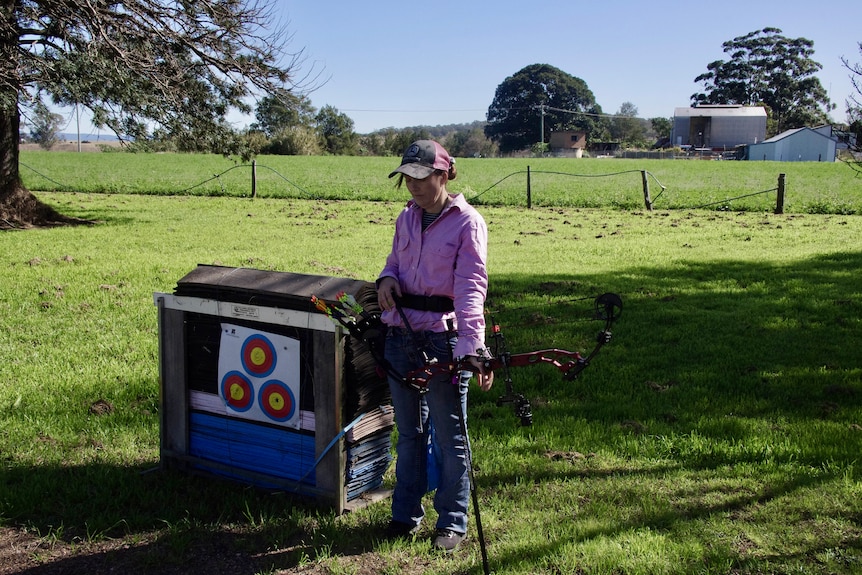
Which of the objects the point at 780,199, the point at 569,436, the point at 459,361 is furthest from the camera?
the point at 780,199

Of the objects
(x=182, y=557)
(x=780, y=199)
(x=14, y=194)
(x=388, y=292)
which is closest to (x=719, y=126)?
(x=780, y=199)

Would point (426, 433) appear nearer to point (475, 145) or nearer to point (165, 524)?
point (165, 524)

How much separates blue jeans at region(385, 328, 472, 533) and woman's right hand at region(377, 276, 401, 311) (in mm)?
187

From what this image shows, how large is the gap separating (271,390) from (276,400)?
0.06 metres

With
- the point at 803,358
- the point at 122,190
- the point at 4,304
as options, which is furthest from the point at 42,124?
the point at 803,358

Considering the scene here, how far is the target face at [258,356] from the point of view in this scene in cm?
444

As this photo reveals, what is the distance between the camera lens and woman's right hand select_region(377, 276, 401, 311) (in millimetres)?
3803

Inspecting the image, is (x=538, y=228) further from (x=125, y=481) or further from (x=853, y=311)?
(x=125, y=481)

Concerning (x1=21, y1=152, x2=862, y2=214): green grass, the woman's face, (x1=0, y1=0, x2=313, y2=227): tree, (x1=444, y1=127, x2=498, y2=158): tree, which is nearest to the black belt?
the woman's face

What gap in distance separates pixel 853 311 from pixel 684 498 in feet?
18.7

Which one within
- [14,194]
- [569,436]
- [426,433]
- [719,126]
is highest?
[719,126]

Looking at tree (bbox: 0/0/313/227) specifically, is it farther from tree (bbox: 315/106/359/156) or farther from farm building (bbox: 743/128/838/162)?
farm building (bbox: 743/128/838/162)

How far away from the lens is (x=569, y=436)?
5.61m

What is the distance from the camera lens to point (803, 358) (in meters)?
7.38
